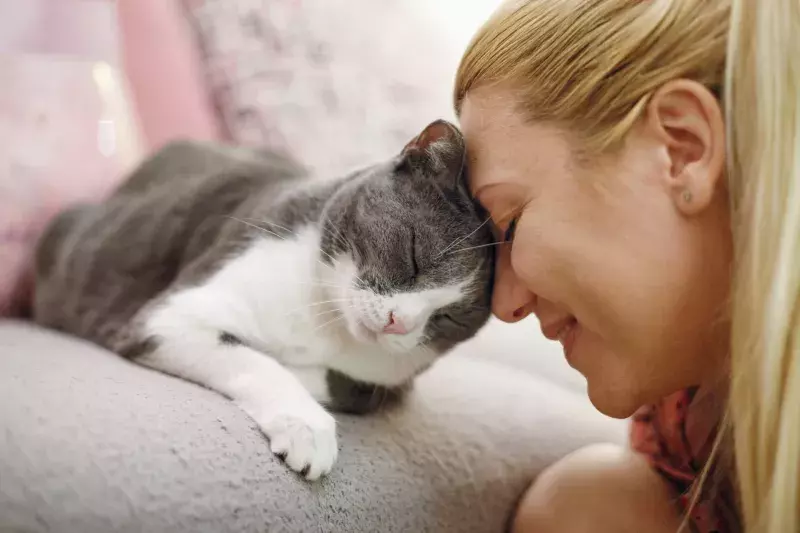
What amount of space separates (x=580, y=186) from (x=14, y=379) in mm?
636

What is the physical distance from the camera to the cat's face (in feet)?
3.10

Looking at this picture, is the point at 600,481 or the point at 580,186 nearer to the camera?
the point at 580,186

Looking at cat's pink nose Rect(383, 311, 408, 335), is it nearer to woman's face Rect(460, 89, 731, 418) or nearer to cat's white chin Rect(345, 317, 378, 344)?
cat's white chin Rect(345, 317, 378, 344)

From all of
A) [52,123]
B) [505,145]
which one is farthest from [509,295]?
[52,123]

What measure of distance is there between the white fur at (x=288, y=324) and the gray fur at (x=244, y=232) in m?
0.02

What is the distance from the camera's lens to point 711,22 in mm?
710

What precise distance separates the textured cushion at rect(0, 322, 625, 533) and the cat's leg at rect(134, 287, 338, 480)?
24mm

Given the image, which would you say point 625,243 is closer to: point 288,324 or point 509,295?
point 509,295

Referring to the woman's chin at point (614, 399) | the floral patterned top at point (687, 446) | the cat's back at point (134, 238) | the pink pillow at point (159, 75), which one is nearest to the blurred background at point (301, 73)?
the pink pillow at point (159, 75)

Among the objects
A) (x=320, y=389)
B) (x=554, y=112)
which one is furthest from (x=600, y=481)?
(x=554, y=112)

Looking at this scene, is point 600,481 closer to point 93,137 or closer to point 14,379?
point 14,379

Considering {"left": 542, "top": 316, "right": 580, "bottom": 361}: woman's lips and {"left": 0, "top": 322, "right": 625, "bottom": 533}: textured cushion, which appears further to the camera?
{"left": 542, "top": 316, "right": 580, "bottom": 361}: woman's lips

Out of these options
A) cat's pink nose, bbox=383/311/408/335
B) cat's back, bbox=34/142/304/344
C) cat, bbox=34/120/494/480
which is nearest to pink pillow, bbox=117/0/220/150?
cat's back, bbox=34/142/304/344

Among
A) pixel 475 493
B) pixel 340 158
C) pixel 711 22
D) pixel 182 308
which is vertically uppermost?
pixel 711 22
